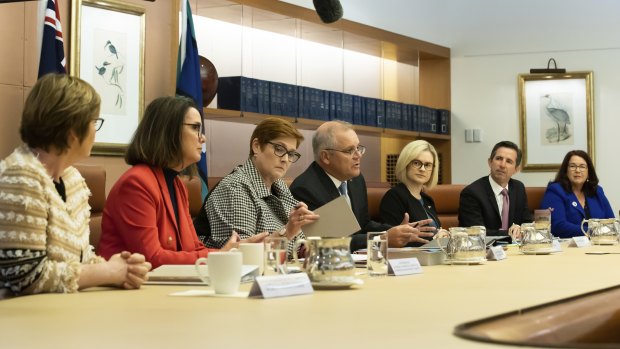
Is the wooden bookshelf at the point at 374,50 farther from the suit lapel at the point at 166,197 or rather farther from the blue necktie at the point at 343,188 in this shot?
the suit lapel at the point at 166,197

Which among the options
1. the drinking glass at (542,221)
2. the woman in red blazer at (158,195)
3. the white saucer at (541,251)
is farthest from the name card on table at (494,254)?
the woman in red blazer at (158,195)

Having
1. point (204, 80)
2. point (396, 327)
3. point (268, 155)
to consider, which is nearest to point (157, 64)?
point (204, 80)

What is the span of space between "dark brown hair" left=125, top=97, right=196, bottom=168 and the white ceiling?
524cm

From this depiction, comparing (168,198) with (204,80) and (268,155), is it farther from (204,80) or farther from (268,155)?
(204,80)

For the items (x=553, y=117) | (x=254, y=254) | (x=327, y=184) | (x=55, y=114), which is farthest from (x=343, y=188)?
(x=553, y=117)

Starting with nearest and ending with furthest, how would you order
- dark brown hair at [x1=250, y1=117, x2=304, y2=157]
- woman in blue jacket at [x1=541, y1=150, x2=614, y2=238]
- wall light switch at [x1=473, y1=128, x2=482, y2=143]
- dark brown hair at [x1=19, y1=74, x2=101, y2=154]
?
1. dark brown hair at [x1=19, y1=74, x2=101, y2=154]
2. dark brown hair at [x1=250, y1=117, x2=304, y2=157]
3. woman in blue jacket at [x1=541, y1=150, x2=614, y2=238]
4. wall light switch at [x1=473, y1=128, x2=482, y2=143]

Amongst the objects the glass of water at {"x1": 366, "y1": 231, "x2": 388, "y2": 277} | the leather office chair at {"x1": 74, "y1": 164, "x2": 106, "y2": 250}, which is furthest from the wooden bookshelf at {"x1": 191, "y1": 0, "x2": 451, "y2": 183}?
the glass of water at {"x1": 366, "y1": 231, "x2": 388, "y2": 277}

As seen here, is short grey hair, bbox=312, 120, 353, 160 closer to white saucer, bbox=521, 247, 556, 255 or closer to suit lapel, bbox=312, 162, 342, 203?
suit lapel, bbox=312, 162, 342, 203

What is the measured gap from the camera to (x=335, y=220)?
11.3ft

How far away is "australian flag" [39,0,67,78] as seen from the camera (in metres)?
4.99

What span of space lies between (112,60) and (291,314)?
410 centimetres

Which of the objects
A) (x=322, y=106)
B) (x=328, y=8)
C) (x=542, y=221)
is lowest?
(x=542, y=221)

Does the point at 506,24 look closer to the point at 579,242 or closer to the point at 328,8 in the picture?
the point at 579,242

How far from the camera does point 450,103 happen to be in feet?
30.3
